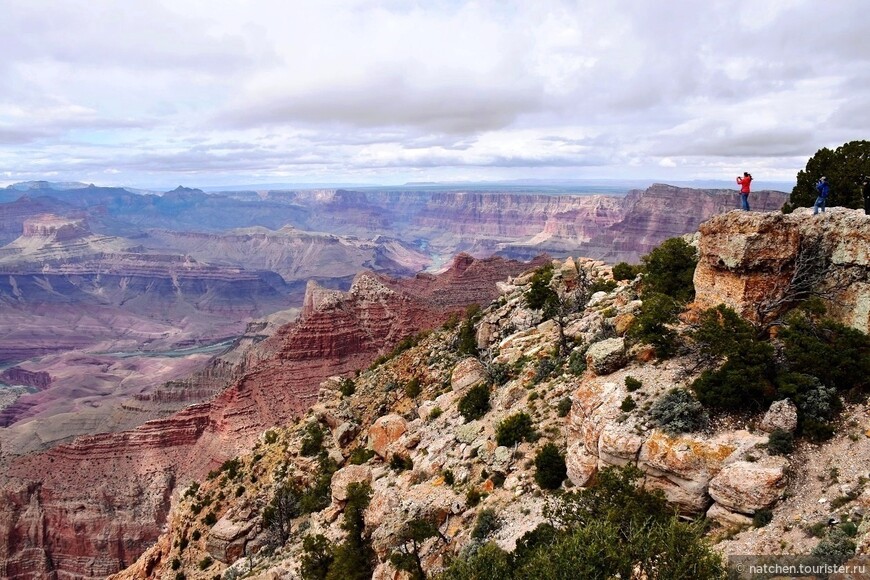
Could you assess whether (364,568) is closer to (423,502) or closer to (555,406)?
(423,502)

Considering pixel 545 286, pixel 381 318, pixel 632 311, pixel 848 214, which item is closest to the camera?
pixel 848 214

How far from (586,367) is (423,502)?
885 centimetres

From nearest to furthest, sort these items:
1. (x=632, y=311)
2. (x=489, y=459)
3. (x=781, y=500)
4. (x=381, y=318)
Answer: (x=781, y=500)
(x=489, y=459)
(x=632, y=311)
(x=381, y=318)

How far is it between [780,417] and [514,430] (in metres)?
9.49

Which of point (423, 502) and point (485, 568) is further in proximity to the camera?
point (423, 502)

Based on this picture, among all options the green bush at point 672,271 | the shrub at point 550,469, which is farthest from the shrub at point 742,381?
the green bush at point 672,271

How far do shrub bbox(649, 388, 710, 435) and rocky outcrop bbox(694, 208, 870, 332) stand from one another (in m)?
4.82

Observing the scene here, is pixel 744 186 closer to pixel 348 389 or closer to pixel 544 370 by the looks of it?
pixel 544 370

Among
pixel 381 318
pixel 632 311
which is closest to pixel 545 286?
pixel 632 311

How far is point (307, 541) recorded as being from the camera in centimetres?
2323

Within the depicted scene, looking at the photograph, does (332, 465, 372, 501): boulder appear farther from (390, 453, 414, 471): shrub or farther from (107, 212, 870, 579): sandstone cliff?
A: (390, 453, 414, 471): shrub

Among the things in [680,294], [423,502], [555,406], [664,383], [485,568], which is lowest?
[423,502]

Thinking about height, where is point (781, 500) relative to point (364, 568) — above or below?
above

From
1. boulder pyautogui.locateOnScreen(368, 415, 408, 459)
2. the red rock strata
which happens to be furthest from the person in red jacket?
the red rock strata
